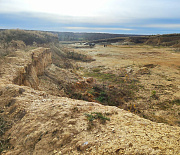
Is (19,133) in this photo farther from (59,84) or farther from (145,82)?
(145,82)

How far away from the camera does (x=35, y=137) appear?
2.43 meters

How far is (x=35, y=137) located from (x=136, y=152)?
177 cm

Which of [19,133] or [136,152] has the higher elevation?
[136,152]

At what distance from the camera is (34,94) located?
13.0 ft

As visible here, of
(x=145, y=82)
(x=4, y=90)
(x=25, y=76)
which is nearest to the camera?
(x=4, y=90)

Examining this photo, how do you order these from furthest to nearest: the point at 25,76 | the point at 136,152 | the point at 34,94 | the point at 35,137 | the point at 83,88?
the point at 83,88, the point at 25,76, the point at 34,94, the point at 35,137, the point at 136,152

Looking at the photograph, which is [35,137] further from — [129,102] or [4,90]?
[129,102]

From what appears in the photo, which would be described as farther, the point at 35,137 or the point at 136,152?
the point at 35,137

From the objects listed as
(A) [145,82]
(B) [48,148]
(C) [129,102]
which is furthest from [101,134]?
(A) [145,82]

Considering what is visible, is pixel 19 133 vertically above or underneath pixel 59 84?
above

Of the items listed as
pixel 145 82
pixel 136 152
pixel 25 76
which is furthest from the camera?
pixel 145 82

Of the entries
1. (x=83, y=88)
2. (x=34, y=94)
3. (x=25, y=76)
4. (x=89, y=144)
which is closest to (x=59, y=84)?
(x=83, y=88)

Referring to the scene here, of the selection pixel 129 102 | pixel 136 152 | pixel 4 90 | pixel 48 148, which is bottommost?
pixel 129 102

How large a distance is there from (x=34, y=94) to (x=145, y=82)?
29.7ft
